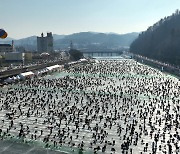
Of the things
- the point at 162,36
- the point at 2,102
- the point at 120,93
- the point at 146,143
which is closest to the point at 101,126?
the point at 146,143

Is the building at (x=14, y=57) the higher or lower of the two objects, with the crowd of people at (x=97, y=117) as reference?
higher

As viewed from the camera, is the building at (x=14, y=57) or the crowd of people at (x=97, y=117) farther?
the building at (x=14, y=57)

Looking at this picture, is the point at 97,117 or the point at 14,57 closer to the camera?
the point at 97,117

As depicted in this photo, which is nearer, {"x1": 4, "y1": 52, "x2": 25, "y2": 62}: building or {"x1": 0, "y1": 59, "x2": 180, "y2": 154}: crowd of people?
{"x1": 0, "y1": 59, "x2": 180, "y2": 154}: crowd of people

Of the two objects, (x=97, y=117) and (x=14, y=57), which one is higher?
(x=14, y=57)

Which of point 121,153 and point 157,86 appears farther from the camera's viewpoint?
point 157,86

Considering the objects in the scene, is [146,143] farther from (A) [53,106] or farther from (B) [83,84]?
(B) [83,84]

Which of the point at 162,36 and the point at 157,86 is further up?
the point at 162,36

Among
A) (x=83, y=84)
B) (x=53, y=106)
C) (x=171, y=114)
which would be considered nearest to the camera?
(x=171, y=114)
